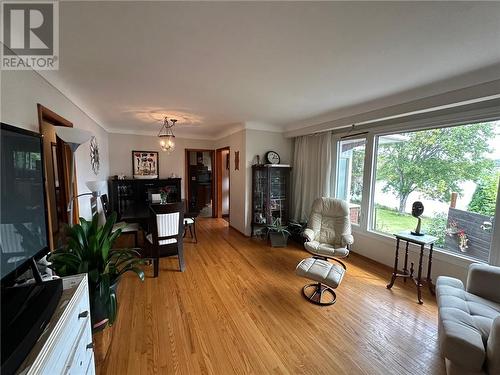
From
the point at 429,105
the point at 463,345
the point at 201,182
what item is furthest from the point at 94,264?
the point at 201,182

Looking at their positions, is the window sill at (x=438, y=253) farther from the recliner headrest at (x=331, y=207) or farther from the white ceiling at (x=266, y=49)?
the white ceiling at (x=266, y=49)

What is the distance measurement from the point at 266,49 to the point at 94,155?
3.40 m

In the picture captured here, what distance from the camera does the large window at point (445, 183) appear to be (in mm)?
2242

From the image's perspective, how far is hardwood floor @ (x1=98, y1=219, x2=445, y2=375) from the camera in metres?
1.54

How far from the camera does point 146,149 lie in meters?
5.22

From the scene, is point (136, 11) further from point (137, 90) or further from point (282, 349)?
point (282, 349)

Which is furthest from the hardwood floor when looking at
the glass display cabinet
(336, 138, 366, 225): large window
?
the glass display cabinet

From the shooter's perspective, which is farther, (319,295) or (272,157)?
(272,157)

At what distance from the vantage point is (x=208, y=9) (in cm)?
118

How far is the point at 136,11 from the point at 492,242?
367 cm

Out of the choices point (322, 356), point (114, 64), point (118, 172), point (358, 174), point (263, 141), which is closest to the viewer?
point (322, 356)

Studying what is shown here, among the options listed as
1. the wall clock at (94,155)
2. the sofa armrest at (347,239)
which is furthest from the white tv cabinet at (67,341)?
the wall clock at (94,155)

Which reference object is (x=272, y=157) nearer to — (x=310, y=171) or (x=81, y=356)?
(x=310, y=171)

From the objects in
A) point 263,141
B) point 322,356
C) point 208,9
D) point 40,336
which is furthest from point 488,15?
point 263,141
